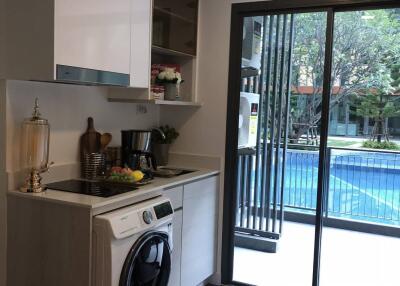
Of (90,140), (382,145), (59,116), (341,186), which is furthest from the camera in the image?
(341,186)

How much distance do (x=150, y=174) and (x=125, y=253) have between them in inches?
31.4

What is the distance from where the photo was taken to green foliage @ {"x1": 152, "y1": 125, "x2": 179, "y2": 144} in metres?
3.33

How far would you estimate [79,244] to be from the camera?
2.05 m

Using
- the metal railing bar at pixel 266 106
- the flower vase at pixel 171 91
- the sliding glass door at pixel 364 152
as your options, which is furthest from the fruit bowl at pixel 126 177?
the sliding glass door at pixel 364 152

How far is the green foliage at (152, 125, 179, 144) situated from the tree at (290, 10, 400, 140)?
96 cm

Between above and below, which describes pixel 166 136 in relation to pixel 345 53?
below

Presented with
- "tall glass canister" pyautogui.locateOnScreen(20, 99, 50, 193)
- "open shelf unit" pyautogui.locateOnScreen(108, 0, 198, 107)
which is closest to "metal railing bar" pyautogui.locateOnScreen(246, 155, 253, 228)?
"open shelf unit" pyautogui.locateOnScreen(108, 0, 198, 107)

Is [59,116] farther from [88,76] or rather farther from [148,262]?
[148,262]

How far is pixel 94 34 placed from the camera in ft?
7.22

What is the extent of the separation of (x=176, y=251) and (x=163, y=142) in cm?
93

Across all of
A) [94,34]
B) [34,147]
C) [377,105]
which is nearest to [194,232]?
[34,147]

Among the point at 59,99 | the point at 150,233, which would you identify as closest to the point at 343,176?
the point at 150,233

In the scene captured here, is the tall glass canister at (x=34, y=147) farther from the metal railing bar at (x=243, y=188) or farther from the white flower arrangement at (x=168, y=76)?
the metal railing bar at (x=243, y=188)

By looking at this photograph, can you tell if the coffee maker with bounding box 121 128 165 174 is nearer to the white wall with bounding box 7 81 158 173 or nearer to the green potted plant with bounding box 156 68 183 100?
the white wall with bounding box 7 81 158 173
